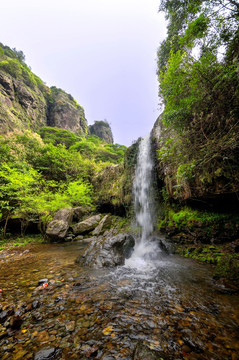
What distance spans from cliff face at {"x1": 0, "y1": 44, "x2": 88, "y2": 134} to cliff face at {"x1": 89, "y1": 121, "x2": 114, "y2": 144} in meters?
5.80

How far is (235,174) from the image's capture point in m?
4.01

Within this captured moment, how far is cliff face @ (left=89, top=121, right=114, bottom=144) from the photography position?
137ft

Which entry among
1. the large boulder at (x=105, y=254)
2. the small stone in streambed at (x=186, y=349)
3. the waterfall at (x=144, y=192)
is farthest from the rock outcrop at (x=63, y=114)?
the small stone in streambed at (x=186, y=349)

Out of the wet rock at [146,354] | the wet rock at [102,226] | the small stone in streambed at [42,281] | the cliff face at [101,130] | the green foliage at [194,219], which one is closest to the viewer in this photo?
the wet rock at [146,354]

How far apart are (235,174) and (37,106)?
31923mm

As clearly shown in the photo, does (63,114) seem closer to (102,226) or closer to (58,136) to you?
(58,136)

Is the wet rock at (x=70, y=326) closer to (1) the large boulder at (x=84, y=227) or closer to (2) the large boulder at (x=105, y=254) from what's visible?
(2) the large boulder at (x=105, y=254)

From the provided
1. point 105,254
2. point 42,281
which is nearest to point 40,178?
point 105,254

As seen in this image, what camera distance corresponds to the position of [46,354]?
1.42 m

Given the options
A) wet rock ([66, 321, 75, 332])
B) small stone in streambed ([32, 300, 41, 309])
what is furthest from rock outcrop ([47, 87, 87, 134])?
wet rock ([66, 321, 75, 332])

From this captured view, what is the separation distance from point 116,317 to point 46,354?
36.7 inches

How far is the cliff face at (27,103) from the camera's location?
18.7 m

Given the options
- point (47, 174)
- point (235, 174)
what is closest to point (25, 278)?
point (235, 174)

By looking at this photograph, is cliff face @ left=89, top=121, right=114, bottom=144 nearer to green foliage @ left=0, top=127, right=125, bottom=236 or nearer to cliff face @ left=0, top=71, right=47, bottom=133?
cliff face @ left=0, top=71, right=47, bottom=133
